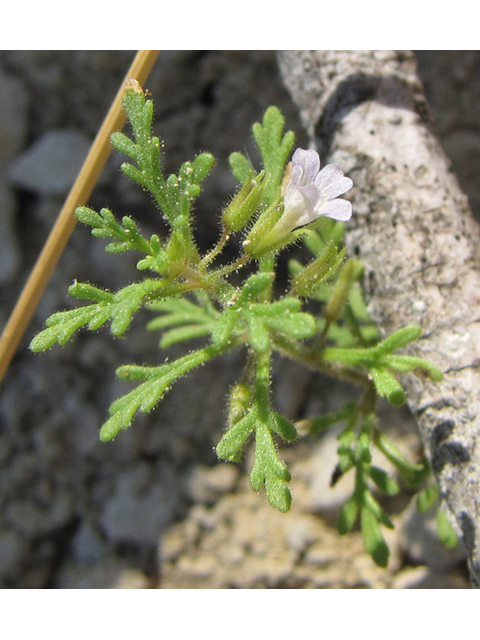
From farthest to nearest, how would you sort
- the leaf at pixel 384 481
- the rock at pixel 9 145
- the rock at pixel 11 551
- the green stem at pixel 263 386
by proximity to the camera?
the rock at pixel 9 145 → the rock at pixel 11 551 → the leaf at pixel 384 481 → the green stem at pixel 263 386

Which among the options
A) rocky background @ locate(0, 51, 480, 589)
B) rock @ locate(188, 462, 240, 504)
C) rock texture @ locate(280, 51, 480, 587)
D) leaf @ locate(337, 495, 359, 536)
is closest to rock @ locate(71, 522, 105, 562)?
rocky background @ locate(0, 51, 480, 589)

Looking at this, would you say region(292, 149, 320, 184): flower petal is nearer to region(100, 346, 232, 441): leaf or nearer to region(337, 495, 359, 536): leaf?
region(100, 346, 232, 441): leaf

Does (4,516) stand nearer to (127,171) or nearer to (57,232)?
(57,232)

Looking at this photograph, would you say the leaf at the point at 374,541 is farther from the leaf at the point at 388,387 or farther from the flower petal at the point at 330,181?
the flower petal at the point at 330,181

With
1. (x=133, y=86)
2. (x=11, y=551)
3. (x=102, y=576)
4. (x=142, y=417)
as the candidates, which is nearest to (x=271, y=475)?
(x=133, y=86)

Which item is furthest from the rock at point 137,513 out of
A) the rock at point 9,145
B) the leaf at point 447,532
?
the leaf at point 447,532

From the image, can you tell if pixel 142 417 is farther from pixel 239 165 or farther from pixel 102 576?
pixel 239 165
